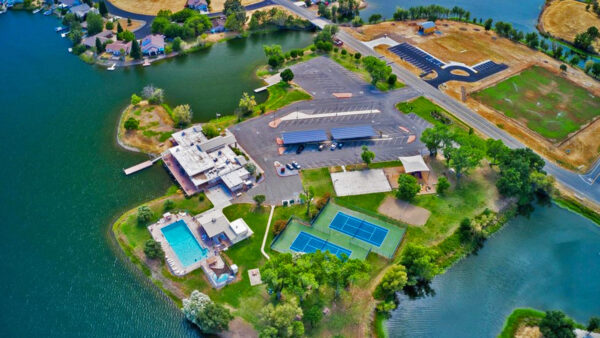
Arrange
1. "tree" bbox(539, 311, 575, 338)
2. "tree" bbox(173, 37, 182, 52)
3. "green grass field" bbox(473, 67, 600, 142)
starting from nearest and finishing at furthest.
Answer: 1. "tree" bbox(539, 311, 575, 338)
2. "green grass field" bbox(473, 67, 600, 142)
3. "tree" bbox(173, 37, 182, 52)

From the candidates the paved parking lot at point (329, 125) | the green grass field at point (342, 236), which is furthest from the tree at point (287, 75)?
the green grass field at point (342, 236)

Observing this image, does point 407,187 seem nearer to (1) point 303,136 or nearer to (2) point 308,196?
(2) point 308,196

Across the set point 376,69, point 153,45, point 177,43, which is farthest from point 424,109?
point 153,45

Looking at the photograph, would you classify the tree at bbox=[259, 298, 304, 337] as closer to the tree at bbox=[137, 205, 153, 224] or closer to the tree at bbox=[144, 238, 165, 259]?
the tree at bbox=[144, 238, 165, 259]

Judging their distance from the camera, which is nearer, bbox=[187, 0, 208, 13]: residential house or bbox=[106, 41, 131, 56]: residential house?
bbox=[106, 41, 131, 56]: residential house

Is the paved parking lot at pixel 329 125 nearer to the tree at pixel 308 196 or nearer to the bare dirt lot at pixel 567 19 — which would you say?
the tree at pixel 308 196

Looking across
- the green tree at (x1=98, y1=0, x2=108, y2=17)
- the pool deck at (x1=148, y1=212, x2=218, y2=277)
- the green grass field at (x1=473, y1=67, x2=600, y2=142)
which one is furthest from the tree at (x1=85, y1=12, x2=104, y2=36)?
the green grass field at (x1=473, y1=67, x2=600, y2=142)

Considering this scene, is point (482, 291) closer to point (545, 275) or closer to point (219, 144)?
point (545, 275)
